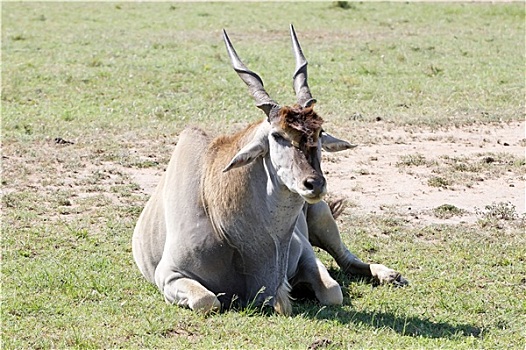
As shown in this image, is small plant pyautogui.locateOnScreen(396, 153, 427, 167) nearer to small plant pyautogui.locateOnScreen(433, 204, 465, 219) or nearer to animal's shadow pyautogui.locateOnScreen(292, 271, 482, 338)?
small plant pyautogui.locateOnScreen(433, 204, 465, 219)

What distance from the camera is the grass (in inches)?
214

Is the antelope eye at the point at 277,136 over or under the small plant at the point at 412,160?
over

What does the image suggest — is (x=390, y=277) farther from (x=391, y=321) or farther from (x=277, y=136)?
Answer: (x=277, y=136)

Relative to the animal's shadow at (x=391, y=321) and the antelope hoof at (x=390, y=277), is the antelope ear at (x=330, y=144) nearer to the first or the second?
the animal's shadow at (x=391, y=321)

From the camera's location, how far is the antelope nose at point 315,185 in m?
5.02

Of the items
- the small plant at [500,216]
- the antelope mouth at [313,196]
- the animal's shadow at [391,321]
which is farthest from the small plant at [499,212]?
the antelope mouth at [313,196]

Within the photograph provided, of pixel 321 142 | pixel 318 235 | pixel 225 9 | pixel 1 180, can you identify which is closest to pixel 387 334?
pixel 321 142

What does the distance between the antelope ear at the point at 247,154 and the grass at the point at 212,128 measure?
0.82m

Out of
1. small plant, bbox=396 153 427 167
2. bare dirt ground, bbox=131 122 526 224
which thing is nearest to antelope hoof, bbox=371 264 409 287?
bare dirt ground, bbox=131 122 526 224

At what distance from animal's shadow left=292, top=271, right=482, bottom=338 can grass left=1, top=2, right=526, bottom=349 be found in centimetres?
2

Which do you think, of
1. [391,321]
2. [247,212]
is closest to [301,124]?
[247,212]

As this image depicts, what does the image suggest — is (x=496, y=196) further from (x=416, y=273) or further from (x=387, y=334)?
(x=387, y=334)

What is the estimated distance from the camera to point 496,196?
28.5 ft

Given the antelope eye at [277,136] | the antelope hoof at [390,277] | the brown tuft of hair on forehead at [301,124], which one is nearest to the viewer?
the brown tuft of hair on forehead at [301,124]
